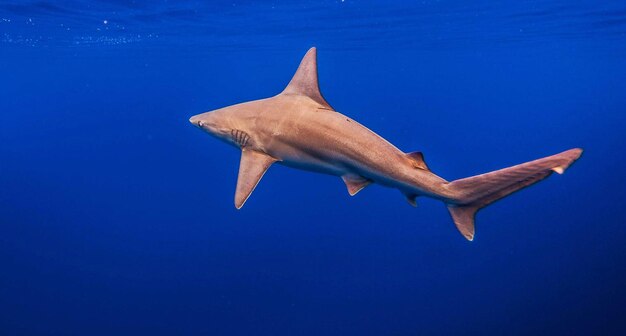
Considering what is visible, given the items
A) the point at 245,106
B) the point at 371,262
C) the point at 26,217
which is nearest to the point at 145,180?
the point at 26,217

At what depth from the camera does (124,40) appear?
29.7m

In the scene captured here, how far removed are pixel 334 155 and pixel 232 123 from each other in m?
1.55

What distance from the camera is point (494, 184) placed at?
172 inches

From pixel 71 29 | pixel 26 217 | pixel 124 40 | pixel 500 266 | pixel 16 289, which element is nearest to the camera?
pixel 16 289

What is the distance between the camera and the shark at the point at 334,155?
173 inches

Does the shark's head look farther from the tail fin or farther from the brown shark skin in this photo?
the tail fin

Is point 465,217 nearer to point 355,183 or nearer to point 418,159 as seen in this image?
point 418,159

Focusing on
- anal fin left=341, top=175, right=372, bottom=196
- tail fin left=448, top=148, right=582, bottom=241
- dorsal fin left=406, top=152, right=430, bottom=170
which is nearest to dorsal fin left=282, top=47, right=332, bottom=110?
anal fin left=341, top=175, right=372, bottom=196

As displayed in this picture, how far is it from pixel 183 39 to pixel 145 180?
9.64 meters

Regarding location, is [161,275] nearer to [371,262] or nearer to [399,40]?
[371,262]

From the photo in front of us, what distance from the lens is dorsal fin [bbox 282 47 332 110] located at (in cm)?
585

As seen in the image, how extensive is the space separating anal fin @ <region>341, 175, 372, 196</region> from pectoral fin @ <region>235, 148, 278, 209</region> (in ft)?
3.25

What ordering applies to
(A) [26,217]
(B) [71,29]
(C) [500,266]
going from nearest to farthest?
(C) [500,266] < (A) [26,217] < (B) [71,29]

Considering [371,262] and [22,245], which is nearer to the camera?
[371,262]
